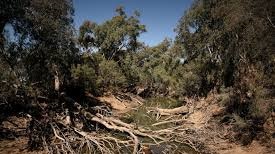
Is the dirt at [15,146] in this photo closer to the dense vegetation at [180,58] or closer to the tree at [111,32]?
the dense vegetation at [180,58]

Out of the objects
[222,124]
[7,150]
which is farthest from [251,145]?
[7,150]

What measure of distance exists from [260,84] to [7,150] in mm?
11758

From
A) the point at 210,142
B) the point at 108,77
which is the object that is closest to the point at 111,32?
the point at 108,77

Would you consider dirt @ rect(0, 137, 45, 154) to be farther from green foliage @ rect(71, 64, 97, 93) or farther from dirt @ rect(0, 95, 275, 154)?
green foliage @ rect(71, 64, 97, 93)

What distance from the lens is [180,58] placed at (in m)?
35.7

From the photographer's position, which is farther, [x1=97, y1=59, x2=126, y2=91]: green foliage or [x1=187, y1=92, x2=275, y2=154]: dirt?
[x1=97, y1=59, x2=126, y2=91]: green foliage

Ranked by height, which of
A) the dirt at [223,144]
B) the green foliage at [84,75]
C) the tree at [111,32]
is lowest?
the dirt at [223,144]

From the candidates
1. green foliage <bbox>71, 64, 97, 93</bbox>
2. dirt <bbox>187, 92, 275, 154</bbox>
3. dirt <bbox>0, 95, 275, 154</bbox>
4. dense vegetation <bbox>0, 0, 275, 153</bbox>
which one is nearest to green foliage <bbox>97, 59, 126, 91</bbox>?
dense vegetation <bbox>0, 0, 275, 153</bbox>

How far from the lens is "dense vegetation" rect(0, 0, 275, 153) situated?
14.8 metres

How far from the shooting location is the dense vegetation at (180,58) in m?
14.8

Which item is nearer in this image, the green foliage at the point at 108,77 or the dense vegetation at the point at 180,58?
the dense vegetation at the point at 180,58

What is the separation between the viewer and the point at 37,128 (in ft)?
51.7

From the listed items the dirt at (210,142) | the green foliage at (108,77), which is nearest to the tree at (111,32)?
the green foliage at (108,77)

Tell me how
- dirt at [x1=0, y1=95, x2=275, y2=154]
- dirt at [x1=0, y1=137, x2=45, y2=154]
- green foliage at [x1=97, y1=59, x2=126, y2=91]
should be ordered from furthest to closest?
green foliage at [x1=97, y1=59, x2=126, y2=91]
dirt at [x1=0, y1=95, x2=275, y2=154]
dirt at [x1=0, y1=137, x2=45, y2=154]
